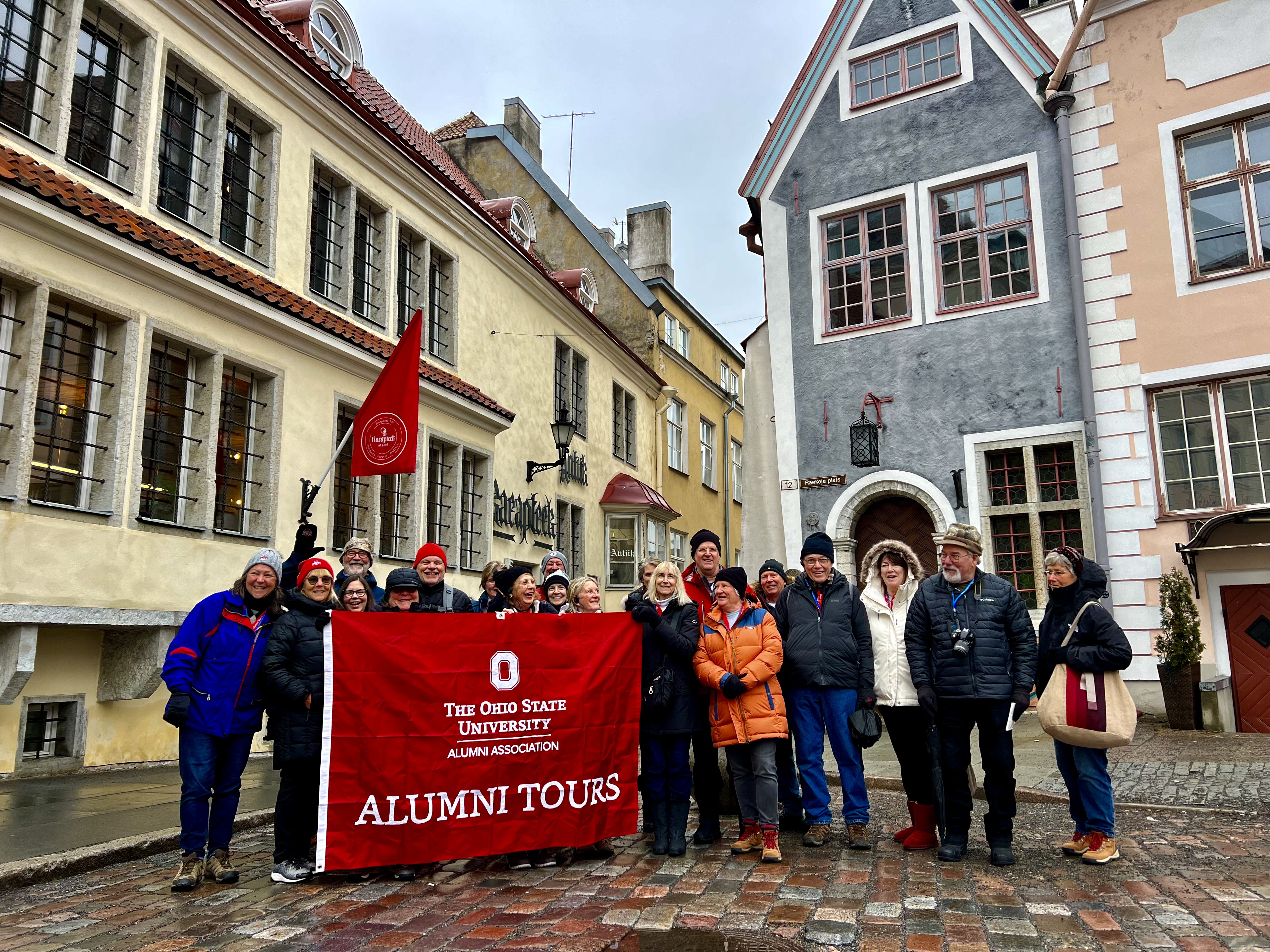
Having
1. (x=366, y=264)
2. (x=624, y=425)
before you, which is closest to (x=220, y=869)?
(x=366, y=264)

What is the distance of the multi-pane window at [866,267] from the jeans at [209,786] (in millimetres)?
11394

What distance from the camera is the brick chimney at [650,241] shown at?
30.2m

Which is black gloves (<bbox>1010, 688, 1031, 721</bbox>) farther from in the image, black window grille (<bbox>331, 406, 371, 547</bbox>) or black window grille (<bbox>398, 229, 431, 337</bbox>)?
black window grille (<bbox>398, 229, 431, 337</bbox>)

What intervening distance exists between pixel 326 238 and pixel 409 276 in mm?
2140

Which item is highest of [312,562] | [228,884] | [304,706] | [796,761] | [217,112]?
[217,112]

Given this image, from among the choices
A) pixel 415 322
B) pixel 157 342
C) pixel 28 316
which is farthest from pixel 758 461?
pixel 28 316

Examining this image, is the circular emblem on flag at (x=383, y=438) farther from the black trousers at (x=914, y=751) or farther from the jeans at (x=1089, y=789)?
the jeans at (x=1089, y=789)

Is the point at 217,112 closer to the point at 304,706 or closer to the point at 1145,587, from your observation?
the point at 304,706

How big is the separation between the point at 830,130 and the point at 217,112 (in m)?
9.12

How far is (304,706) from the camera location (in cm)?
557

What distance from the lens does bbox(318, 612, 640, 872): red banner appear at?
18.3 ft

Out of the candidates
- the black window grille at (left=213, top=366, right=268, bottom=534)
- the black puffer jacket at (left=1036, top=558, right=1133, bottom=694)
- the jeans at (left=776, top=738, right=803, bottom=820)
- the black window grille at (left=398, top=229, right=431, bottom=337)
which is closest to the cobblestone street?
the jeans at (left=776, top=738, right=803, bottom=820)

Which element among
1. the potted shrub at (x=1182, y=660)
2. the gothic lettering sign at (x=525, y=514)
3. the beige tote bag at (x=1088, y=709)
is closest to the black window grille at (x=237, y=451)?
the gothic lettering sign at (x=525, y=514)

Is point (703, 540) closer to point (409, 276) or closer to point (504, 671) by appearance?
point (504, 671)
